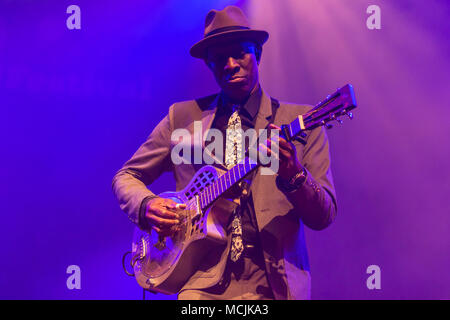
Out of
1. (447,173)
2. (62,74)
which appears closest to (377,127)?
(447,173)

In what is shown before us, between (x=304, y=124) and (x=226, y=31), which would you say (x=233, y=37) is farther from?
(x=304, y=124)

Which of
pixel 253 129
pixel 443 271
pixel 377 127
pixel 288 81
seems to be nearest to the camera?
pixel 253 129

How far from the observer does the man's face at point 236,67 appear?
2.49 meters

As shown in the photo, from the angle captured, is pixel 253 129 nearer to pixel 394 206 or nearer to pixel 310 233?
pixel 310 233

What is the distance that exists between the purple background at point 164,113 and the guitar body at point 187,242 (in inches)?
40.0

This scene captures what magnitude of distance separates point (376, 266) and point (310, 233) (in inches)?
19.1

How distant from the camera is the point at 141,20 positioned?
3.55 m

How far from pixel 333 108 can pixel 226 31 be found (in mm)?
945

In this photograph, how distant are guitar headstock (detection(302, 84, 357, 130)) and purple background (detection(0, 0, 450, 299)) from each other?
4.24ft

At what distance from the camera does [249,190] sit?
7.60ft

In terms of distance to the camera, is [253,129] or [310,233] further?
[310,233]
